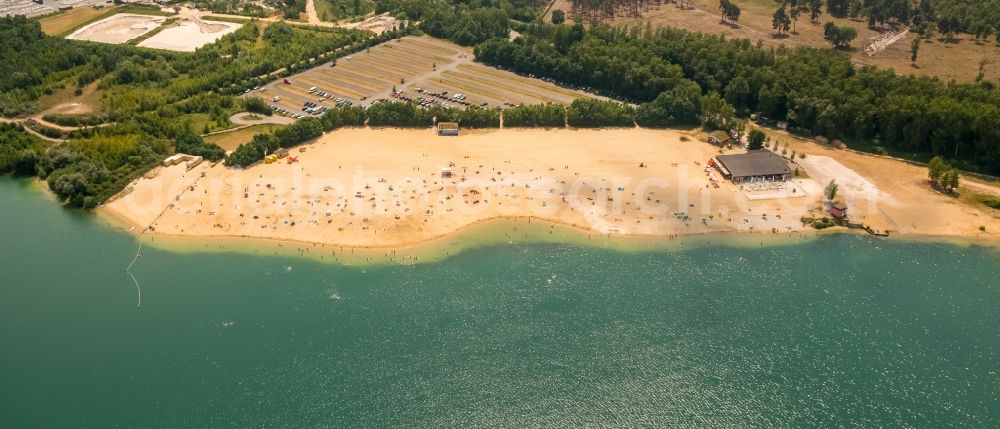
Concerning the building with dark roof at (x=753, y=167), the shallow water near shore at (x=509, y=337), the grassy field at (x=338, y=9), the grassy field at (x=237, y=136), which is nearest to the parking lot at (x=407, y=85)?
the grassy field at (x=237, y=136)

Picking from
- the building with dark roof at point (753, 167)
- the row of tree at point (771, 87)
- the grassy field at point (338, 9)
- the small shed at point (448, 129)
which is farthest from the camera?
the grassy field at point (338, 9)

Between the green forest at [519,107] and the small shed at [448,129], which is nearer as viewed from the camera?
the green forest at [519,107]

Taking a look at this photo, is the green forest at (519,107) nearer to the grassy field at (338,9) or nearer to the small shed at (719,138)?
the small shed at (719,138)

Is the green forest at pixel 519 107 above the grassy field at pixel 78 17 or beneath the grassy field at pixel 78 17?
beneath

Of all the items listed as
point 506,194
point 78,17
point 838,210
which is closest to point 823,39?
point 838,210

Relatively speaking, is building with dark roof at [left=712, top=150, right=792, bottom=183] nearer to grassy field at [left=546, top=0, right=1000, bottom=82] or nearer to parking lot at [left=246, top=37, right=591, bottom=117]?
parking lot at [left=246, top=37, right=591, bottom=117]

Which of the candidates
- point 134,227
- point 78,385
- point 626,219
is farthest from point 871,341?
point 134,227

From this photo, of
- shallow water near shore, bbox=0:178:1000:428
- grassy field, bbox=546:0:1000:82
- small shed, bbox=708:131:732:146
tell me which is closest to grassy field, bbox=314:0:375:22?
grassy field, bbox=546:0:1000:82
